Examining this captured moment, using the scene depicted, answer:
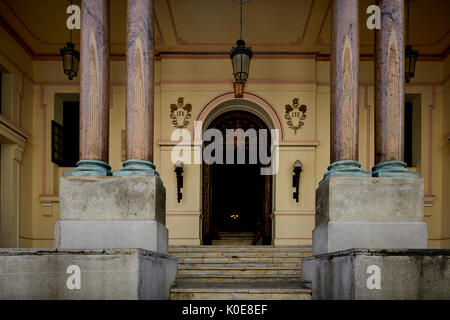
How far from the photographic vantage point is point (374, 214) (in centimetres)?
545

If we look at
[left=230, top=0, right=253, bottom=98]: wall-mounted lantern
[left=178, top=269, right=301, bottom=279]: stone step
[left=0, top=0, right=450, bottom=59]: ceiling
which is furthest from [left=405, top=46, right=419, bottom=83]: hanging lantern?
[left=178, top=269, right=301, bottom=279]: stone step

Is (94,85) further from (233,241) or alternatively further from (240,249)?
(233,241)

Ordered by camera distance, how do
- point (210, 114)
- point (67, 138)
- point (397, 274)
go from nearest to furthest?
point (397, 274) < point (210, 114) < point (67, 138)

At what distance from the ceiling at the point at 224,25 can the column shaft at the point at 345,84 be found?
351 centimetres

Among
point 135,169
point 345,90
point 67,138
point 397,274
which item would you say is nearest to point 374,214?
point 397,274

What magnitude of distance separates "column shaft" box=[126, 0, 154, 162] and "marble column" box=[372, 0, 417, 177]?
3.45 meters

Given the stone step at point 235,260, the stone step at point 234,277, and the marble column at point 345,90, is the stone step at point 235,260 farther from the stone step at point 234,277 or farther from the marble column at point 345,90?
the marble column at point 345,90

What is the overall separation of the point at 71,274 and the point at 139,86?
2.84 meters

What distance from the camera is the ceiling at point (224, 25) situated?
30.3 feet

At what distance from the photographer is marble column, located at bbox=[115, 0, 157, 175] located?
19.0ft

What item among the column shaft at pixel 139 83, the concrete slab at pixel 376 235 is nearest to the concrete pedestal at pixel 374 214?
the concrete slab at pixel 376 235

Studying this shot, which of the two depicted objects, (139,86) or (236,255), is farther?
(236,255)

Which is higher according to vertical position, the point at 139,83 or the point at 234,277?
the point at 139,83
